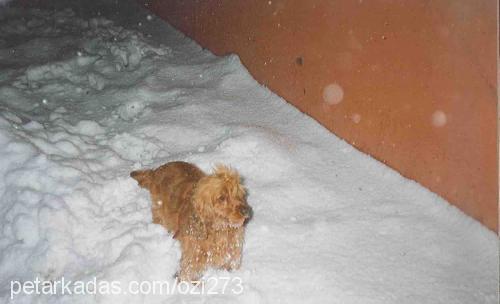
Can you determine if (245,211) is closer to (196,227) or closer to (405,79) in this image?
(196,227)

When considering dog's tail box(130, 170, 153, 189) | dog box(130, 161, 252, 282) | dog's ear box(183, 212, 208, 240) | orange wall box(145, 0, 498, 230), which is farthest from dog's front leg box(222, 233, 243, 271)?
orange wall box(145, 0, 498, 230)

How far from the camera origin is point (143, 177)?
3.83 m

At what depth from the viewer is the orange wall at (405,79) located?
2969 millimetres

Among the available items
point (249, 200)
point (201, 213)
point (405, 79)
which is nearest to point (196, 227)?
point (201, 213)

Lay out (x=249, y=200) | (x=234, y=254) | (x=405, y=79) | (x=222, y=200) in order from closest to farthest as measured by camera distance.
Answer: (x=222, y=200) < (x=234, y=254) < (x=405, y=79) < (x=249, y=200)

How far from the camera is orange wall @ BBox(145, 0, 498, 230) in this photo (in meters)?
2.97

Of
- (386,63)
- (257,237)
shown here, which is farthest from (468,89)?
(257,237)

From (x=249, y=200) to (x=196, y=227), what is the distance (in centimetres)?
117

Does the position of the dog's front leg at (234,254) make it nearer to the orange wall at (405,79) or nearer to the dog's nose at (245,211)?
the dog's nose at (245,211)

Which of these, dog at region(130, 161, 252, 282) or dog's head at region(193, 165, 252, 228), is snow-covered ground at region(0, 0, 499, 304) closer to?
dog at region(130, 161, 252, 282)

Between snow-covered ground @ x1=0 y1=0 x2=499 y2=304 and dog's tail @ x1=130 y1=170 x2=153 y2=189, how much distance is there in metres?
0.19

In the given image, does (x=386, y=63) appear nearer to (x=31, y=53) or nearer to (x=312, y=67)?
(x=312, y=67)

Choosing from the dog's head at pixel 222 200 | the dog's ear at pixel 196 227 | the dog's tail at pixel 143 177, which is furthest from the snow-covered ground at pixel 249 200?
the dog's head at pixel 222 200

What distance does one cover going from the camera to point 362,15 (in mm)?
3875
